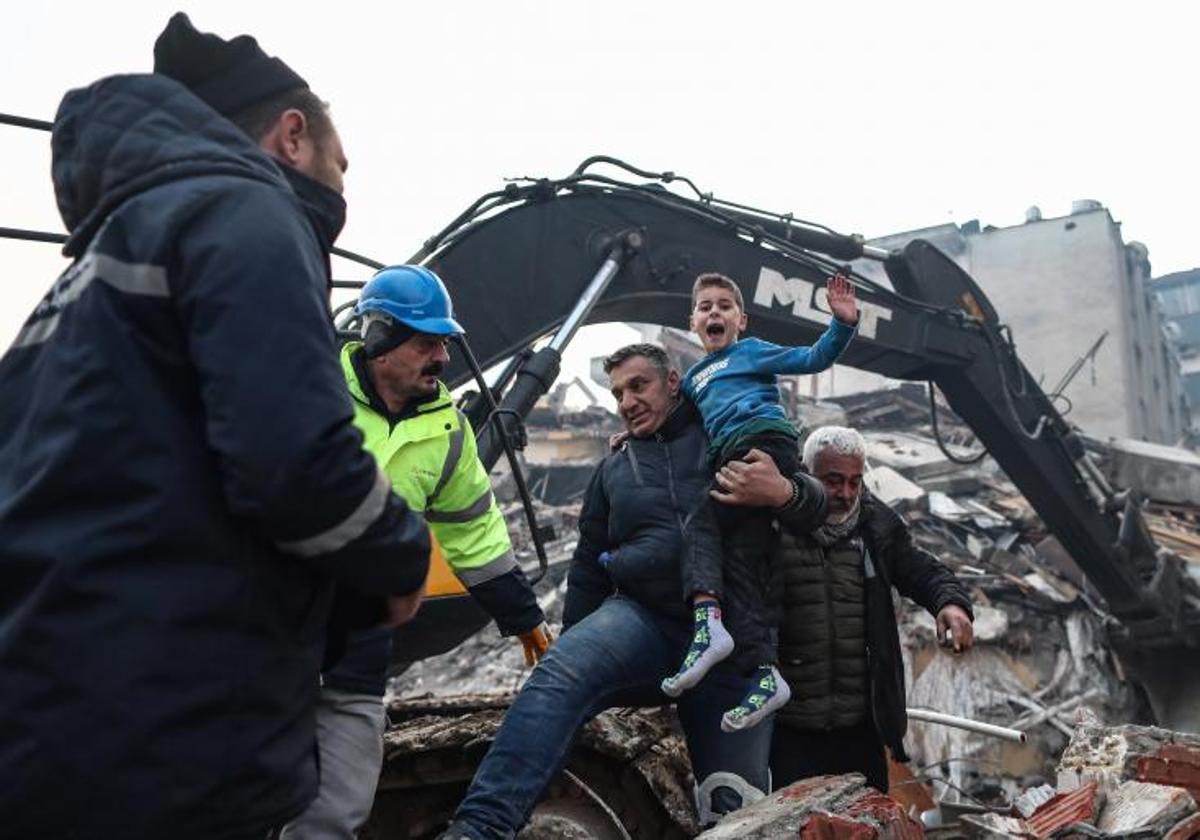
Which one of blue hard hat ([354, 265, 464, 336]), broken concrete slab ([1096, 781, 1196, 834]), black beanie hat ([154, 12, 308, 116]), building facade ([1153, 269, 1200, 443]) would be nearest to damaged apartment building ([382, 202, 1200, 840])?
broken concrete slab ([1096, 781, 1196, 834])

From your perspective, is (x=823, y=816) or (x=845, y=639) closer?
(x=823, y=816)

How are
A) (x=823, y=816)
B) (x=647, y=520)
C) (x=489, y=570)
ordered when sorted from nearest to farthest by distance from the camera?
(x=823, y=816), (x=489, y=570), (x=647, y=520)

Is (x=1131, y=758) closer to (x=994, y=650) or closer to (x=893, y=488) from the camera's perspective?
(x=994, y=650)

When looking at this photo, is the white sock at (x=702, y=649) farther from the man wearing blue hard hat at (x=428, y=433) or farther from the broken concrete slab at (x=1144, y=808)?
the broken concrete slab at (x=1144, y=808)

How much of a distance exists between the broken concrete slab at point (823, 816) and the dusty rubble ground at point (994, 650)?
4330 mm

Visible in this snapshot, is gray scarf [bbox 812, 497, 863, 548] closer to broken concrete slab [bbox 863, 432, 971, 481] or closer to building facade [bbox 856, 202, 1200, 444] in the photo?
broken concrete slab [bbox 863, 432, 971, 481]

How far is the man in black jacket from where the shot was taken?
2.88 m

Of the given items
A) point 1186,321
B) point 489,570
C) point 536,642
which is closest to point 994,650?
point 536,642

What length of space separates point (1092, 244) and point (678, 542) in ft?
92.6

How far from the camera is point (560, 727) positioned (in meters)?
2.97

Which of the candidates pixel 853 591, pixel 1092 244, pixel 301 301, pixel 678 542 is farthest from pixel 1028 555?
pixel 1092 244

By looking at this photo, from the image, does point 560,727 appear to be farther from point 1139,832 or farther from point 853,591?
point 1139,832

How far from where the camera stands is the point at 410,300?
2.88 m

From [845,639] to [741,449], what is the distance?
2.74 ft
